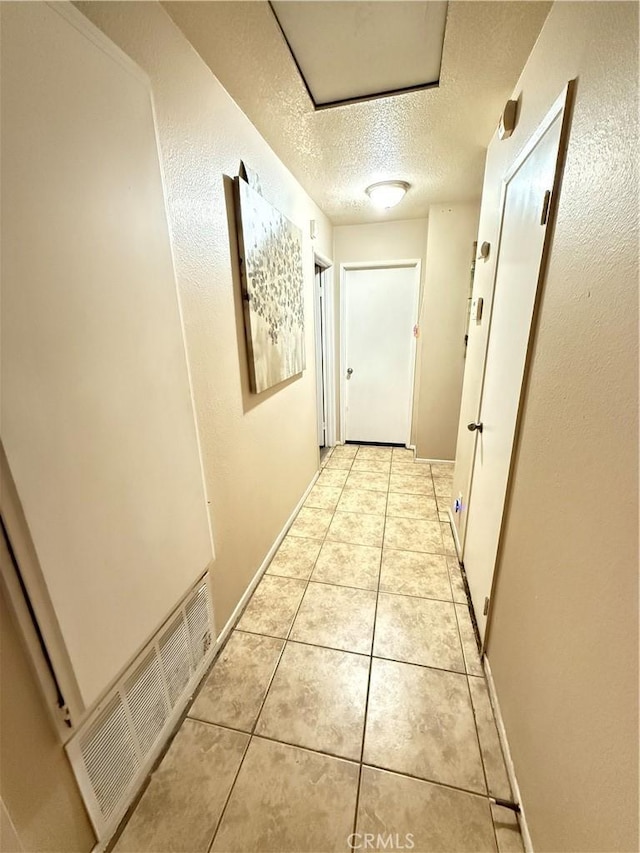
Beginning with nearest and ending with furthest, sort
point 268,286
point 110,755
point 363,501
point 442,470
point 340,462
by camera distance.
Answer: point 110,755 → point 268,286 → point 363,501 → point 442,470 → point 340,462

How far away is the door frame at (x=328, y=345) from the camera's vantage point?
136 inches

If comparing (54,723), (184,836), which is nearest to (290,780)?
(184,836)

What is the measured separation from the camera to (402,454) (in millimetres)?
3836

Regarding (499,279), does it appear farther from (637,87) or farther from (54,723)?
(54,723)

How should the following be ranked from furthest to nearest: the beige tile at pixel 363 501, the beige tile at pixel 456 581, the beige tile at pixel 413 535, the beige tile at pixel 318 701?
the beige tile at pixel 363 501
the beige tile at pixel 413 535
the beige tile at pixel 456 581
the beige tile at pixel 318 701

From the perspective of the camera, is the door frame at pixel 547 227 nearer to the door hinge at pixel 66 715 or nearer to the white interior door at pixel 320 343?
the door hinge at pixel 66 715

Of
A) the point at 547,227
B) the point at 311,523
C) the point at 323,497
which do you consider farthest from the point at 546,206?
the point at 323,497

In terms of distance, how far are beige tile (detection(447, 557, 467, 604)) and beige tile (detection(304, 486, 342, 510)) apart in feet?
3.34

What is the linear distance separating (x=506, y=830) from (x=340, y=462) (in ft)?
9.27

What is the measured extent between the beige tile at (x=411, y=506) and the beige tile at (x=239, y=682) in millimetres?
1402

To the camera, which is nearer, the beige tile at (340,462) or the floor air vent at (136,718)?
the floor air vent at (136,718)

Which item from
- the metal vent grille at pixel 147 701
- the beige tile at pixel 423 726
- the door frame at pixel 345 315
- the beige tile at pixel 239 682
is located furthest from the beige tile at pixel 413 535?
the door frame at pixel 345 315

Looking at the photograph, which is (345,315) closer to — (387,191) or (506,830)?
(387,191)

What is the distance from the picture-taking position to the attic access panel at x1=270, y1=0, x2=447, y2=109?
1.05 metres
